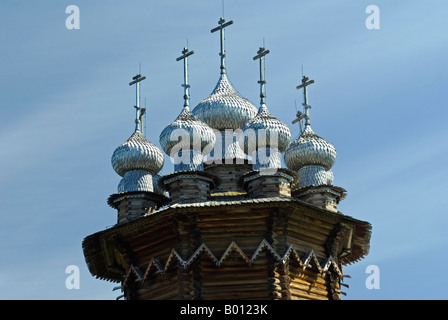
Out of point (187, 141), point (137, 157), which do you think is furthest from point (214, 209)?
point (137, 157)

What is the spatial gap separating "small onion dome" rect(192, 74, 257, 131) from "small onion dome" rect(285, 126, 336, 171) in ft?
5.55

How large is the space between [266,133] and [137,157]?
4200 millimetres

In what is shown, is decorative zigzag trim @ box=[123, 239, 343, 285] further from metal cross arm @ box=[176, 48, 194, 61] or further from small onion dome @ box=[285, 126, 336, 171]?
metal cross arm @ box=[176, 48, 194, 61]

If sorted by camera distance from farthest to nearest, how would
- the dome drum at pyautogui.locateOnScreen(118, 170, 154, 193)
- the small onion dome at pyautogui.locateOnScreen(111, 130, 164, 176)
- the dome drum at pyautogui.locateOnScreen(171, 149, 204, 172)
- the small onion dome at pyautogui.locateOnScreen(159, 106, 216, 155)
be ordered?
the small onion dome at pyautogui.locateOnScreen(111, 130, 164, 176) → the dome drum at pyautogui.locateOnScreen(118, 170, 154, 193) → the small onion dome at pyautogui.locateOnScreen(159, 106, 216, 155) → the dome drum at pyautogui.locateOnScreen(171, 149, 204, 172)

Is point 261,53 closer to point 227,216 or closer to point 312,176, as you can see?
point 312,176

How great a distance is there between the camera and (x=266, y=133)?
85.4 feet

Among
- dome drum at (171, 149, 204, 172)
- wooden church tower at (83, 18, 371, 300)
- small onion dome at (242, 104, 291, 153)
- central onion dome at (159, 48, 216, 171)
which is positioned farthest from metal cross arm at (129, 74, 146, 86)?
small onion dome at (242, 104, 291, 153)

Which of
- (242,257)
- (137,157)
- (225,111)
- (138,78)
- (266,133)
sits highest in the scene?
(138,78)

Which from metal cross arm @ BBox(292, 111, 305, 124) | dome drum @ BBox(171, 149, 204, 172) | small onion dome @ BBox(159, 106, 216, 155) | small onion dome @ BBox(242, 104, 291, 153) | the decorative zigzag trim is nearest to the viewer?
the decorative zigzag trim

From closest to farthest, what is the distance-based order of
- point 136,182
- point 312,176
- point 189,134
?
point 189,134 → point 136,182 → point 312,176

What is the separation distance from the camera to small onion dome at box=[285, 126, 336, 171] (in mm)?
28406

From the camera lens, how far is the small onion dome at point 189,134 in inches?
1030
